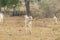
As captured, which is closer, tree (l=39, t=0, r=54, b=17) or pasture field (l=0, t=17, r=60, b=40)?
pasture field (l=0, t=17, r=60, b=40)

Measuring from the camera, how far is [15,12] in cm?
3275

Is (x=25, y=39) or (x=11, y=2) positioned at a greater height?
(x=11, y=2)

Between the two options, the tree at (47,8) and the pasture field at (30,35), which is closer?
the pasture field at (30,35)

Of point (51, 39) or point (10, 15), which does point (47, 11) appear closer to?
point (10, 15)

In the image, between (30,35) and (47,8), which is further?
(47,8)

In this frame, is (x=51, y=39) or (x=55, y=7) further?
(x=55, y=7)

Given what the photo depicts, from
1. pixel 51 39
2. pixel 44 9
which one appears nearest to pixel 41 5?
pixel 44 9

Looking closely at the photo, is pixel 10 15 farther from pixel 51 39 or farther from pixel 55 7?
pixel 51 39

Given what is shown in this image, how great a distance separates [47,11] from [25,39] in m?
19.8

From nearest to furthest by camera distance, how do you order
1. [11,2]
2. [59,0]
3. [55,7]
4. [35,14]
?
[11,2] → [35,14] → [55,7] → [59,0]

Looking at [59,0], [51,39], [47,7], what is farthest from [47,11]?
[51,39]

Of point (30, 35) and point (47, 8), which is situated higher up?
point (47, 8)

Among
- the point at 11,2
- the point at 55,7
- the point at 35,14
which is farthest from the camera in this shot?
Result: the point at 55,7

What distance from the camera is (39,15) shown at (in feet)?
104
